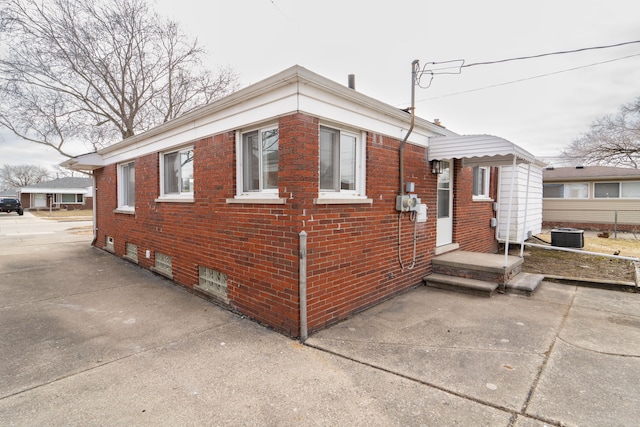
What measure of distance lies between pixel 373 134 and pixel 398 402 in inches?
136

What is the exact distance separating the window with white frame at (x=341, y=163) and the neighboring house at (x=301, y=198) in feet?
0.05

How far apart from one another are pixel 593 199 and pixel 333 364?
1894 cm

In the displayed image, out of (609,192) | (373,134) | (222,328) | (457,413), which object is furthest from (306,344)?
(609,192)

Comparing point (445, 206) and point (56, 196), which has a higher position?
point (56, 196)

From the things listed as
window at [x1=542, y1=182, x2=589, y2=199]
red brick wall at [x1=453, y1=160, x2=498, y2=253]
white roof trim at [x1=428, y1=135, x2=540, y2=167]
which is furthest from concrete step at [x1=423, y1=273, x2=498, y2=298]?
window at [x1=542, y1=182, x2=589, y2=199]

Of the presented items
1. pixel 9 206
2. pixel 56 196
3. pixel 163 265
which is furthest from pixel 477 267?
pixel 56 196

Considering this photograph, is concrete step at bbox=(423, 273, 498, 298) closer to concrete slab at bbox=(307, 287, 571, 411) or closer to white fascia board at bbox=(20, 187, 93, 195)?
concrete slab at bbox=(307, 287, 571, 411)

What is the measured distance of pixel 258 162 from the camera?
14.3 feet

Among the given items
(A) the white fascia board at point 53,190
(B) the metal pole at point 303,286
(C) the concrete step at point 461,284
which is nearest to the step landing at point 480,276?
(C) the concrete step at point 461,284

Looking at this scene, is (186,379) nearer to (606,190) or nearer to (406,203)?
(406,203)

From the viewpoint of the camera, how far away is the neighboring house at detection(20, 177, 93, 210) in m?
42.8

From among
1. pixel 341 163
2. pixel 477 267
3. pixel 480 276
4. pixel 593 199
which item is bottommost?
pixel 480 276

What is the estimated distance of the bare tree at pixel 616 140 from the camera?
720 inches

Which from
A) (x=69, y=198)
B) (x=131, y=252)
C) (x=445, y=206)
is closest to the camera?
(x=445, y=206)
